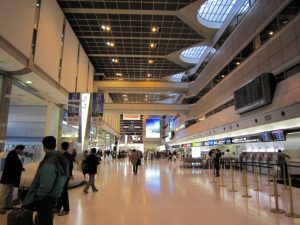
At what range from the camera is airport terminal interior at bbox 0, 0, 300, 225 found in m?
7.14

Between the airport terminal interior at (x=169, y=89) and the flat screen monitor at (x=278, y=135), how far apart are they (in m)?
0.06

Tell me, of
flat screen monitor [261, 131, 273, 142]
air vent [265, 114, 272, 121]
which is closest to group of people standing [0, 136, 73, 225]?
air vent [265, 114, 272, 121]

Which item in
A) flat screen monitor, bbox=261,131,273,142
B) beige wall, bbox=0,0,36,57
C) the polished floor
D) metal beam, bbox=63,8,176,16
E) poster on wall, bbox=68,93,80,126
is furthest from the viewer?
metal beam, bbox=63,8,176,16

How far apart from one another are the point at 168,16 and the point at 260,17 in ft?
20.8

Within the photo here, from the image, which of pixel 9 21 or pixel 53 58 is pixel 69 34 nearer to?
pixel 53 58

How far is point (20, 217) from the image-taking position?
105 inches

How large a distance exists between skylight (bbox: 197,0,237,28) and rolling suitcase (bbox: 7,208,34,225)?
19.8 metres

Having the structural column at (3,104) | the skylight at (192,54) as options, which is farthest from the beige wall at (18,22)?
the skylight at (192,54)

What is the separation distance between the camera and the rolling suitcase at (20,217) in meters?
2.64

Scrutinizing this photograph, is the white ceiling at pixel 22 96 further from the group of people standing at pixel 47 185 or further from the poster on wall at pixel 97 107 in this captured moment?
the group of people standing at pixel 47 185

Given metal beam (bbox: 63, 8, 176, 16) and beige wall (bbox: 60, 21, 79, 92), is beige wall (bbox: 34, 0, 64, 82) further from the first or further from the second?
beige wall (bbox: 60, 21, 79, 92)

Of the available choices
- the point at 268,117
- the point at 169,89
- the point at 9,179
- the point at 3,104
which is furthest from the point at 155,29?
the point at 9,179

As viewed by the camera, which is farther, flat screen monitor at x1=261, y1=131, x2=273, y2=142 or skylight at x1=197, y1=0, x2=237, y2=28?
skylight at x1=197, y1=0, x2=237, y2=28

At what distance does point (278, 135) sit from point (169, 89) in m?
18.7
